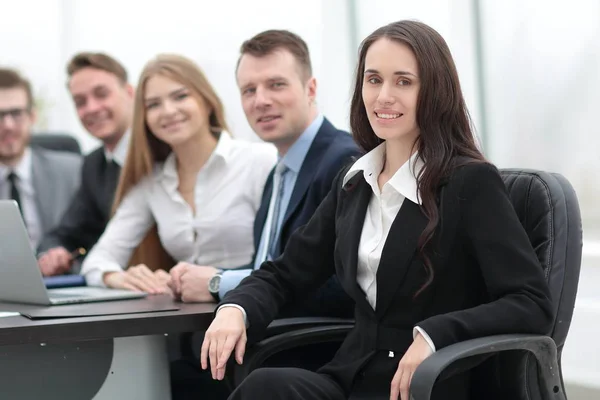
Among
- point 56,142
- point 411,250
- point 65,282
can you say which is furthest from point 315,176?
point 56,142

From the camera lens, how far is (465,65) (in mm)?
2992

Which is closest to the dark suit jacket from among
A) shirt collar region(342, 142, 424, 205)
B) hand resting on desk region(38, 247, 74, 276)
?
shirt collar region(342, 142, 424, 205)

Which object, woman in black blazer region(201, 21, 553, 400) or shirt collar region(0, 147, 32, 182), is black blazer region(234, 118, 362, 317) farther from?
shirt collar region(0, 147, 32, 182)

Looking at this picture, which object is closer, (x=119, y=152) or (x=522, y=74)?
(x=522, y=74)

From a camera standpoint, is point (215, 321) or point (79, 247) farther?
point (79, 247)

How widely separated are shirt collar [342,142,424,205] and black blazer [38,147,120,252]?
5.75 feet

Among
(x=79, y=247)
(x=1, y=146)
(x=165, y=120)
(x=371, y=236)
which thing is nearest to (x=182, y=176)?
(x=165, y=120)

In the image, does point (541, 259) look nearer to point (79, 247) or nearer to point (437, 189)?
point (437, 189)

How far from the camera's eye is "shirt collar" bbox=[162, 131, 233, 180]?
291 cm

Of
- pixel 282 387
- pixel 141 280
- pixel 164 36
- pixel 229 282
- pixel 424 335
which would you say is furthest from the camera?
pixel 164 36

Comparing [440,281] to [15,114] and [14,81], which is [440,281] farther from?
[14,81]

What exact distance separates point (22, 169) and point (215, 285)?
230 cm

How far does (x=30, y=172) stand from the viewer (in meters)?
4.35

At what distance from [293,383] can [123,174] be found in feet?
4.39
